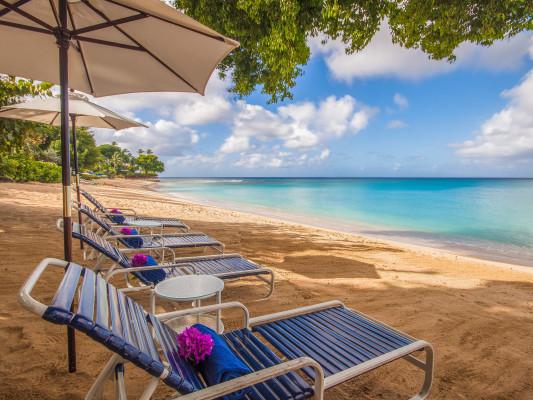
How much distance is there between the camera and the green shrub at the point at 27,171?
62.6ft

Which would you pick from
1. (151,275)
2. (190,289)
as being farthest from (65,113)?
(151,275)

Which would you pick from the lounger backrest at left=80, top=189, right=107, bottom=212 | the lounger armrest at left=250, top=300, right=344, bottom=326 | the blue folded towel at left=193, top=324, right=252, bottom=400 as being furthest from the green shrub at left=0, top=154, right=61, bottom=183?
the blue folded towel at left=193, top=324, right=252, bottom=400

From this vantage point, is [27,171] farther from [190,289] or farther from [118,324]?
[118,324]

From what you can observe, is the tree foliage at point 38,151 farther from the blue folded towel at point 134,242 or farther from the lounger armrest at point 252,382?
the lounger armrest at point 252,382

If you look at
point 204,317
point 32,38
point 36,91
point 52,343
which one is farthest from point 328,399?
point 36,91

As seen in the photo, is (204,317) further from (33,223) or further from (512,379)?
(33,223)

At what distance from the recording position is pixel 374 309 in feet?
11.5

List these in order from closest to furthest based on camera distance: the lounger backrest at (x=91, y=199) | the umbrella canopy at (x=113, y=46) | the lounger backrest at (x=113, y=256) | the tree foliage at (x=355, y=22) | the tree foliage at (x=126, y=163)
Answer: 1. the umbrella canopy at (x=113, y=46)
2. the lounger backrest at (x=113, y=256)
3. the tree foliage at (x=355, y=22)
4. the lounger backrest at (x=91, y=199)
5. the tree foliage at (x=126, y=163)

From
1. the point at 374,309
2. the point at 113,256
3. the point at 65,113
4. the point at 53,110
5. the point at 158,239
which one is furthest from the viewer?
the point at 158,239

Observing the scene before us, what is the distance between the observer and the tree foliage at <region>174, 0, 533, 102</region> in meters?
4.86

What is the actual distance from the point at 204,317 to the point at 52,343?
1400 mm

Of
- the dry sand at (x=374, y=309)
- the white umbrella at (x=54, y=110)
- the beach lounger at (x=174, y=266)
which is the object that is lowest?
the dry sand at (x=374, y=309)

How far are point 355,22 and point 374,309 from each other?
17.2 ft

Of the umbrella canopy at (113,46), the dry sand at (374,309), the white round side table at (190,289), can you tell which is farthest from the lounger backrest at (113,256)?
the umbrella canopy at (113,46)
